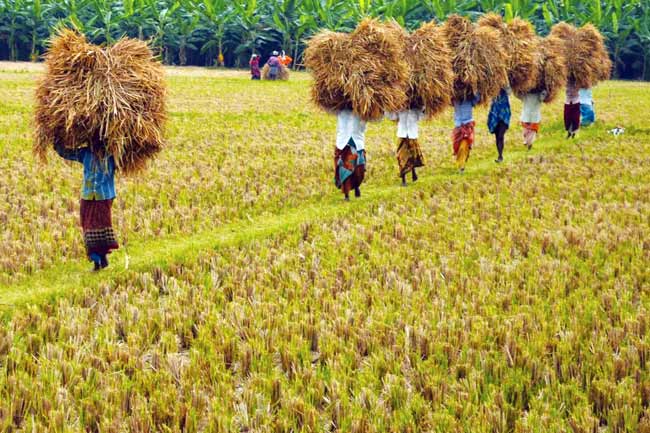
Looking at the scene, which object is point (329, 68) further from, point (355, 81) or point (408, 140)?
point (408, 140)

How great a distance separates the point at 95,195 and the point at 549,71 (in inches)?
371

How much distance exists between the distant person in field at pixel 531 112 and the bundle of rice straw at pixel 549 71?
109 millimetres

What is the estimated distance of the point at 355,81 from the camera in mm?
8508

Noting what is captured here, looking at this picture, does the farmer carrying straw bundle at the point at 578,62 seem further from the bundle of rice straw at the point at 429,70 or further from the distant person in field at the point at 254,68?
the distant person in field at the point at 254,68

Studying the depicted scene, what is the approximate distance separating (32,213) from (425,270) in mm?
4676

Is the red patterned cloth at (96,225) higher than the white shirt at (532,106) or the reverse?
the reverse

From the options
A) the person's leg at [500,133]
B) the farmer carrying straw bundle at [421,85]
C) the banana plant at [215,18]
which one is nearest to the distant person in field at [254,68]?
the banana plant at [215,18]

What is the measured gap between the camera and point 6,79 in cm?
2695

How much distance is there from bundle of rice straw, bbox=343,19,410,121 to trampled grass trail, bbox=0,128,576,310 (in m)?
1.28

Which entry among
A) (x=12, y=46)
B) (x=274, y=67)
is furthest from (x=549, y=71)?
(x=12, y=46)

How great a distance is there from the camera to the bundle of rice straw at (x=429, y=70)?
9.81 m

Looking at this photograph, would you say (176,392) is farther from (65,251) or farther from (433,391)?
(65,251)

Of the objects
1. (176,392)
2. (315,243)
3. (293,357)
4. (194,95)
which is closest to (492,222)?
(315,243)

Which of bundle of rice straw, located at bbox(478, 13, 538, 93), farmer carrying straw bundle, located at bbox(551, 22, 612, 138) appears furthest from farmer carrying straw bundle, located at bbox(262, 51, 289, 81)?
bundle of rice straw, located at bbox(478, 13, 538, 93)
